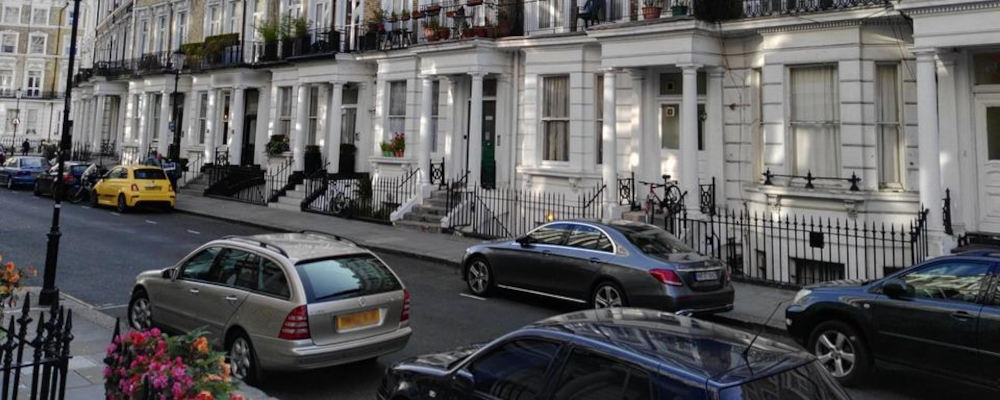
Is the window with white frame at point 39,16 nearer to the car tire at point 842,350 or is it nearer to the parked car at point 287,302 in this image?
the parked car at point 287,302

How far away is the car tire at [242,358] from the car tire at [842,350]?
6.10 metres

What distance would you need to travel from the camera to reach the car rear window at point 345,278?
21.7ft

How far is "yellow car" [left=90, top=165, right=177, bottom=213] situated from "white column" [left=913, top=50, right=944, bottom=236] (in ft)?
76.8

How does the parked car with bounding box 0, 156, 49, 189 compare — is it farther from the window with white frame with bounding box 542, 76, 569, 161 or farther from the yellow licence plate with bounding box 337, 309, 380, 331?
the yellow licence plate with bounding box 337, 309, 380, 331

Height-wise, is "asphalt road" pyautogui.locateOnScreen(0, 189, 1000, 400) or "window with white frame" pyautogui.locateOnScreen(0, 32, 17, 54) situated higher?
"window with white frame" pyautogui.locateOnScreen(0, 32, 17, 54)

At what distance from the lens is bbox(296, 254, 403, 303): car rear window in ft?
21.7

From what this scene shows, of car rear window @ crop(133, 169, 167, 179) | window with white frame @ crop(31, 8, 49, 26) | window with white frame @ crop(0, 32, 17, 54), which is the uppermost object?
window with white frame @ crop(31, 8, 49, 26)

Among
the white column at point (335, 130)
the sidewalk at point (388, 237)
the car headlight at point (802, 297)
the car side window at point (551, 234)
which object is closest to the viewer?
the car headlight at point (802, 297)

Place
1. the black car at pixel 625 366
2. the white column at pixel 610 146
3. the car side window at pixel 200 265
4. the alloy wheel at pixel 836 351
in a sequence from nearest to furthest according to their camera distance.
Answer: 1. the black car at pixel 625 366
2. the alloy wheel at pixel 836 351
3. the car side window at pixel 200 265
4. the white column at pixel 610 146

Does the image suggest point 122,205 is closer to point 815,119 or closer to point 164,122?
point 164,122

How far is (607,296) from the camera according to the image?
31.8ft

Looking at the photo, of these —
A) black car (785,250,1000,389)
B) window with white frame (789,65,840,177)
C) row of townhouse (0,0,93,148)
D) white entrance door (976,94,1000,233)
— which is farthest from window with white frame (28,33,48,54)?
black car (785,250,1000,389)

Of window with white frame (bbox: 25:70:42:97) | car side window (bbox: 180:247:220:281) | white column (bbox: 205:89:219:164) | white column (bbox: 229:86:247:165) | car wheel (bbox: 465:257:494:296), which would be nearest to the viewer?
car side window (bbox: 180:247:220:281)

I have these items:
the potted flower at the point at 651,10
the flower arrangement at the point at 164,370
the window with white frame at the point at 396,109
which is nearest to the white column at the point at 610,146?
the potted flower at the point at 651,10
